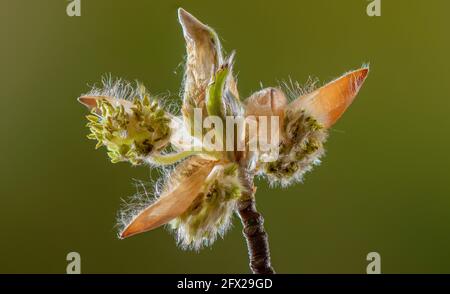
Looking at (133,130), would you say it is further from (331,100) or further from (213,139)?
(331,100)

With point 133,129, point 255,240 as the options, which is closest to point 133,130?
point 133,129

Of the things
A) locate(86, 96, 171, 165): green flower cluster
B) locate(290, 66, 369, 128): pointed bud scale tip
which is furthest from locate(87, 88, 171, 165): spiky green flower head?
locate(290, 66, 369, 128): pointed bud scale tip

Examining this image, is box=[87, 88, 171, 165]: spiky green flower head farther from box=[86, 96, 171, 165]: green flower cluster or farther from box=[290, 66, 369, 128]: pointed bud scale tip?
box=[290, 66, 369, 128]: pointed bud scale tip

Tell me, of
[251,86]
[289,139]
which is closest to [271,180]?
[289,139]

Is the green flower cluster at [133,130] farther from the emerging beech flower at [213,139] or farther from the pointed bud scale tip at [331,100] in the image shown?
the pointed bud scale tip at [331,100]

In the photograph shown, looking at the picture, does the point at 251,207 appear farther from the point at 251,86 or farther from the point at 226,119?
the point at 251,86

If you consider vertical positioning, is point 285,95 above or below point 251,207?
above

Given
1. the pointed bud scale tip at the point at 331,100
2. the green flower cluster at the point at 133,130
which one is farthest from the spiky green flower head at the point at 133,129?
the pointed bud scale tip at the point at 331,100
